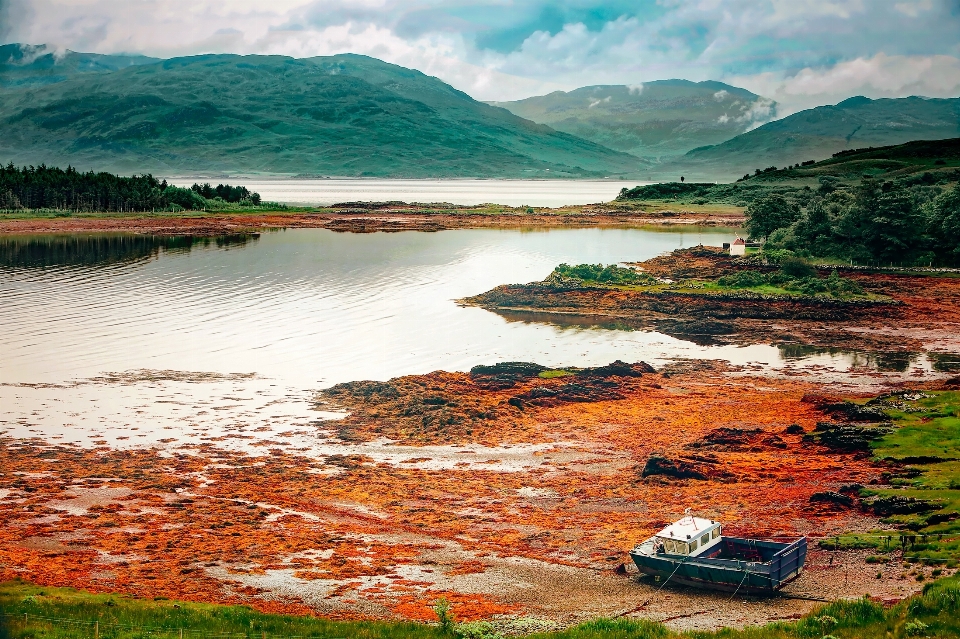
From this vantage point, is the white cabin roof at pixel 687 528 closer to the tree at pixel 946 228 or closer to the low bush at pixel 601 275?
the low bush at pixel 601 275

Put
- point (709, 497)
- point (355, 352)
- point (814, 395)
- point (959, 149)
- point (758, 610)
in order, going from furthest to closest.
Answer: point (959, 149) < point (355, 352) < point (814, 395) < point (709, 497) < point (758, 610)

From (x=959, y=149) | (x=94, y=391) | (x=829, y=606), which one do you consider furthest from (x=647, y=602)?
(x=959, y=149)

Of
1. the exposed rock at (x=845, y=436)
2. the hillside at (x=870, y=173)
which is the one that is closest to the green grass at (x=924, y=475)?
the exposed rock at (x=845, y=436)

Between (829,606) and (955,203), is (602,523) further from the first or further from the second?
(955,203)

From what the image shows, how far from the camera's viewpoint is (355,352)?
183 feet

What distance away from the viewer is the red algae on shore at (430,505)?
26.3 metres

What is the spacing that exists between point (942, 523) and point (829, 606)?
25.8ft

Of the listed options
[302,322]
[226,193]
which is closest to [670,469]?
[302,322]

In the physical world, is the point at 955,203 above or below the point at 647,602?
above

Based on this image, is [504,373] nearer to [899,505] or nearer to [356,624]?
[899,505]

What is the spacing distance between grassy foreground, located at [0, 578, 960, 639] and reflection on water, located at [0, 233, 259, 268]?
7381 centimetres

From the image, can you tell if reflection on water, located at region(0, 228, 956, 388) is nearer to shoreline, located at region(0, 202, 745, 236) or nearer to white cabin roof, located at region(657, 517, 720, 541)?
white cabin roof, located at region(657, 517, 720, 541)

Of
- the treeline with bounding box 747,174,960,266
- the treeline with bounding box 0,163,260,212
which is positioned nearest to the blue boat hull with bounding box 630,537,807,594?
the treeline with bounding box 747,174,960,266

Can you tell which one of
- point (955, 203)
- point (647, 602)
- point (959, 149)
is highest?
point (959, 149)
